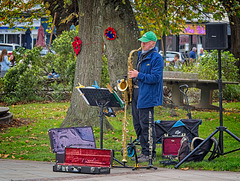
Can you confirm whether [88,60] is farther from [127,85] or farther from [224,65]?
[224,65]

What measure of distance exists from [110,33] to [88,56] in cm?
329

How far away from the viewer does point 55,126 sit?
45.6 feet

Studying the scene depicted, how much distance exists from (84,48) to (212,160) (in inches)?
214

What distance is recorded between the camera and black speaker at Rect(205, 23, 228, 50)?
28.1ft

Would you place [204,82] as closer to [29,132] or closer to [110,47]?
[110,47]

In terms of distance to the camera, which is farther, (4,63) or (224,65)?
(4,63)

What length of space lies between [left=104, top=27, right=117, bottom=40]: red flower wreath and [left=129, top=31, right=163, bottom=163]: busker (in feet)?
24.2

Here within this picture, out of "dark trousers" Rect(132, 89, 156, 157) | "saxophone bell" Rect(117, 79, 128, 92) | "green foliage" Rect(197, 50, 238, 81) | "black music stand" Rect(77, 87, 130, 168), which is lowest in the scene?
"dark trousers" Rect(132, 89, 156, 157)

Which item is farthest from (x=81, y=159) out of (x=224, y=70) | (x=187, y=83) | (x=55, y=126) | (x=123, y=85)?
(x=224, y=70)

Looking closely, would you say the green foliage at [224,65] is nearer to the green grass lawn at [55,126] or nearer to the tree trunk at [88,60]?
the green grass lawn at [55,126]

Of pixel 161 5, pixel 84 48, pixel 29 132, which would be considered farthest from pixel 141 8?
pixel 29 132

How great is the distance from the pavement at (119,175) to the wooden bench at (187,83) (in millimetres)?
9548

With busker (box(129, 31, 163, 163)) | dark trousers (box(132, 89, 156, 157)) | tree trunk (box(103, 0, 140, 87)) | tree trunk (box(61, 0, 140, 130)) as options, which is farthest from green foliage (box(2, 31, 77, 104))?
busker (box(129, 31, 163, 163))

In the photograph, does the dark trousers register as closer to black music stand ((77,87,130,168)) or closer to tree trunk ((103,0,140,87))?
black music stand ((77,87,130,168))
